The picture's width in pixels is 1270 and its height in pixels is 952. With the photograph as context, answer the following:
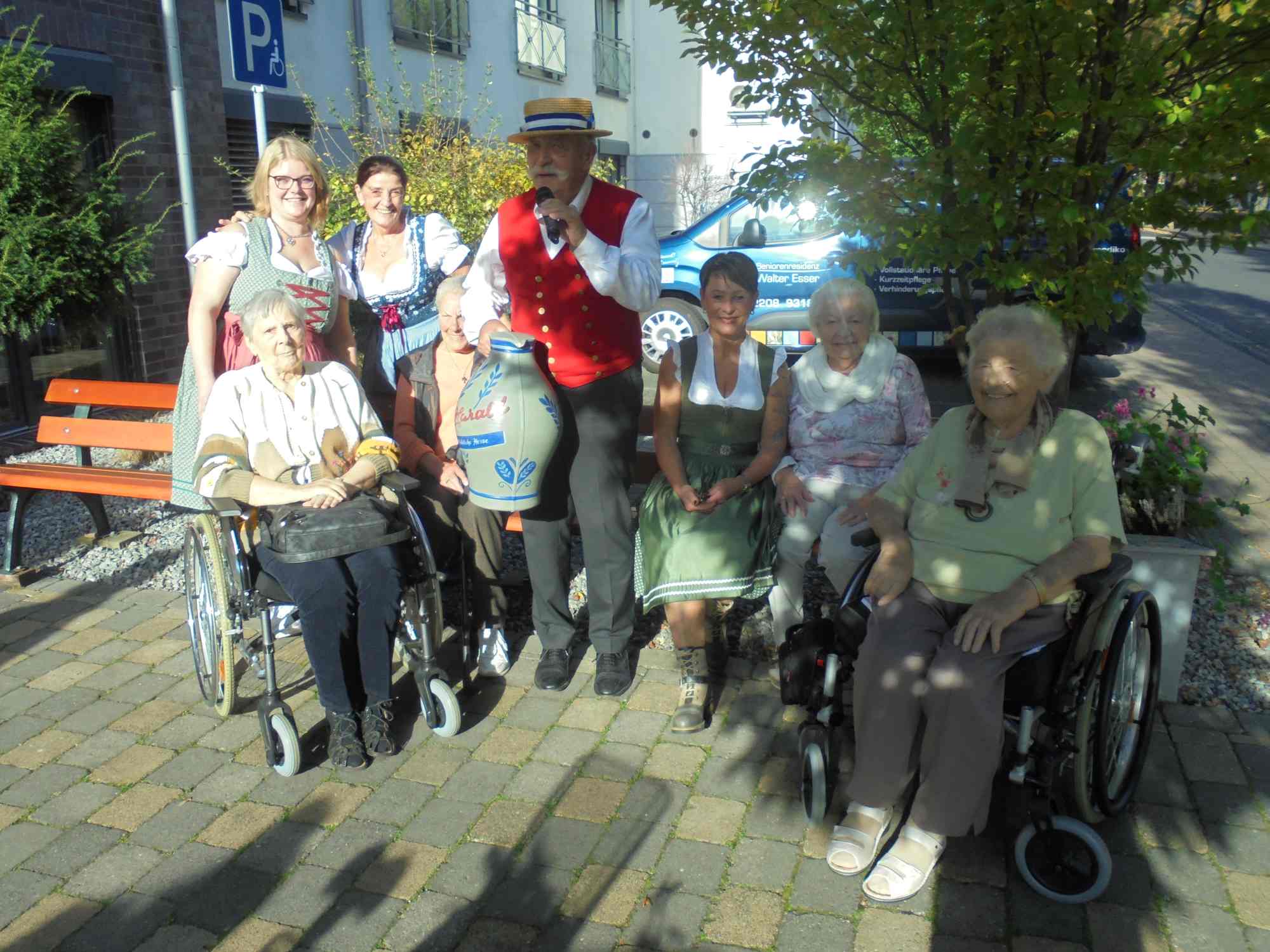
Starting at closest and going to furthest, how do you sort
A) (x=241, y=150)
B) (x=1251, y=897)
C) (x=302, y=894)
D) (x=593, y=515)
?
(x=1251, y=897) < (x=302, y=894) < (x=593, y=515) < (x=241, y=150)

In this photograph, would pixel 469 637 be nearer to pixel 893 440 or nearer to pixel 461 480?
pixel 461 480

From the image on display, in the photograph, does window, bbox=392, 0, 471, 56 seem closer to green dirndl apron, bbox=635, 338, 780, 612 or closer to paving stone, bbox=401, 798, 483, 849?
green dirndl apron, bbox=635, 338, 780, 612

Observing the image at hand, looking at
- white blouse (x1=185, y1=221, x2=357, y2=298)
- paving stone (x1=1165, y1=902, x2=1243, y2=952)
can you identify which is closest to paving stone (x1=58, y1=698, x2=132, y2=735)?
white blouse (x1=185, y1=221, x2=357, y2=298)

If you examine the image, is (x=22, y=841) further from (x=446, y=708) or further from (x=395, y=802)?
(x=446, y=708)

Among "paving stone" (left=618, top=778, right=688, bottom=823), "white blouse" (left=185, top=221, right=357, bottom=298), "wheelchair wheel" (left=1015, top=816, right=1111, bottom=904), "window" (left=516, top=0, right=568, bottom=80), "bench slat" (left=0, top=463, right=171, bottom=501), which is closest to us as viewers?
"wheelchair wheel" (left=1015, top=816, right=1111, bottom=904)

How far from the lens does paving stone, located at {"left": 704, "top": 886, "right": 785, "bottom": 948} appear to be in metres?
2.81

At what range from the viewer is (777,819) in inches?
130

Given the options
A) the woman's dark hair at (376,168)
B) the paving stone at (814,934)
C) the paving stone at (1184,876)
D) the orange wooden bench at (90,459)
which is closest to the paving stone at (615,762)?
the paving stone at (814,934)

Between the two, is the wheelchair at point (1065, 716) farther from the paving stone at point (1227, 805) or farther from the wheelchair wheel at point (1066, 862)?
the paving stone at point (1227, 805)

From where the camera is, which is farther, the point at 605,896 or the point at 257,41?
the point at 257,41

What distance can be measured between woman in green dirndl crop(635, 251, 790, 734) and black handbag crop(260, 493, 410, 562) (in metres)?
0.95

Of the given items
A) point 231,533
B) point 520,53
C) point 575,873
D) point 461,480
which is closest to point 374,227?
point 461,480

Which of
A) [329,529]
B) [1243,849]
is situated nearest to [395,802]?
[329,529]

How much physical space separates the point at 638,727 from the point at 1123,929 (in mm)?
1654
